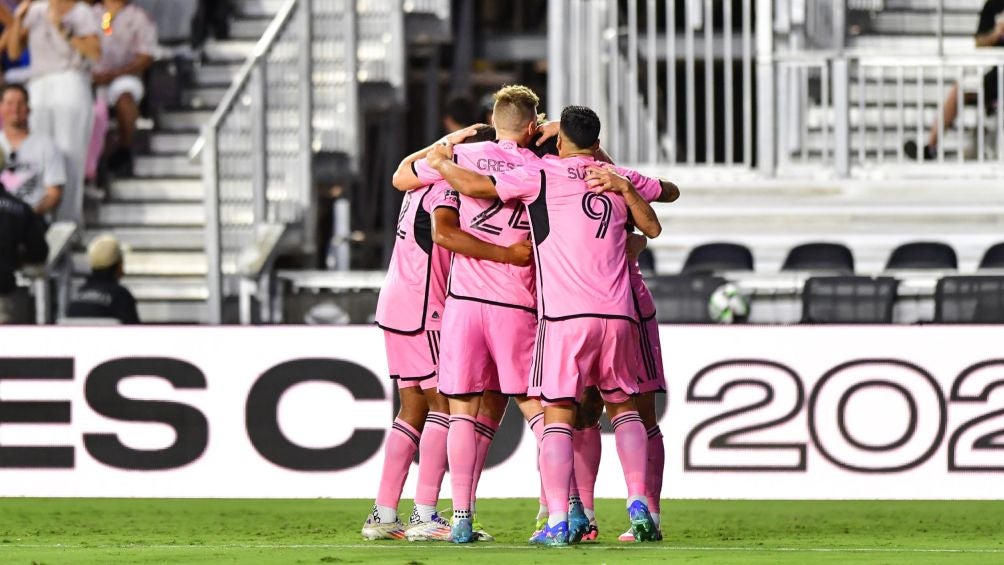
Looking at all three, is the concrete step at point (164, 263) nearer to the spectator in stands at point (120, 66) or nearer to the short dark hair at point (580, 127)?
the spectator in stands at point (120, 66)

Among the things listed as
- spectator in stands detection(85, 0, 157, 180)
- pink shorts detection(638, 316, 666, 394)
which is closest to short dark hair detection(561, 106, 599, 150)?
pink shorts detection(638, 316, 666, 394)

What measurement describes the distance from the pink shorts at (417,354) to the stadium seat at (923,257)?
23.0 ft

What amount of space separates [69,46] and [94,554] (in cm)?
979

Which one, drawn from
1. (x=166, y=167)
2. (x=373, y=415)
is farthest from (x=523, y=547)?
(x=166, y=167)

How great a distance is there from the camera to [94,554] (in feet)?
30.7

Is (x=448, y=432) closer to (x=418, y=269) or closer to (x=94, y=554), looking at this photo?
(x=418, y=269)

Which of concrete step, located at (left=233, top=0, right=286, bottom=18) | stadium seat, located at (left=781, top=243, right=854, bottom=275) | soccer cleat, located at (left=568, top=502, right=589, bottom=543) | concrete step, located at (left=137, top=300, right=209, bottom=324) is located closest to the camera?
soccer cleat, located at (left=568, top=502, right=589, bottom=543)

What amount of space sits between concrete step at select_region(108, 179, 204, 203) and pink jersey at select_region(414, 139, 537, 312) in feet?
33.0

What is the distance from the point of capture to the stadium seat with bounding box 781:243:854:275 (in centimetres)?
1631

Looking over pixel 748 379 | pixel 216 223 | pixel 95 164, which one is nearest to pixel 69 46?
pixel 95 164

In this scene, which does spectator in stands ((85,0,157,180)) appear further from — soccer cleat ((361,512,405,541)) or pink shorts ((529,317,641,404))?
pink shorts ((529,317,641,404))

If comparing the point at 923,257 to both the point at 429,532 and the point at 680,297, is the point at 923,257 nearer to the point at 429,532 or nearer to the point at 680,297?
the point at 680,297

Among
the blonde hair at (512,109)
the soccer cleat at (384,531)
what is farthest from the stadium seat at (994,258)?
the soccer cleat at (384,531)

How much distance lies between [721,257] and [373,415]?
4388 millimetres
